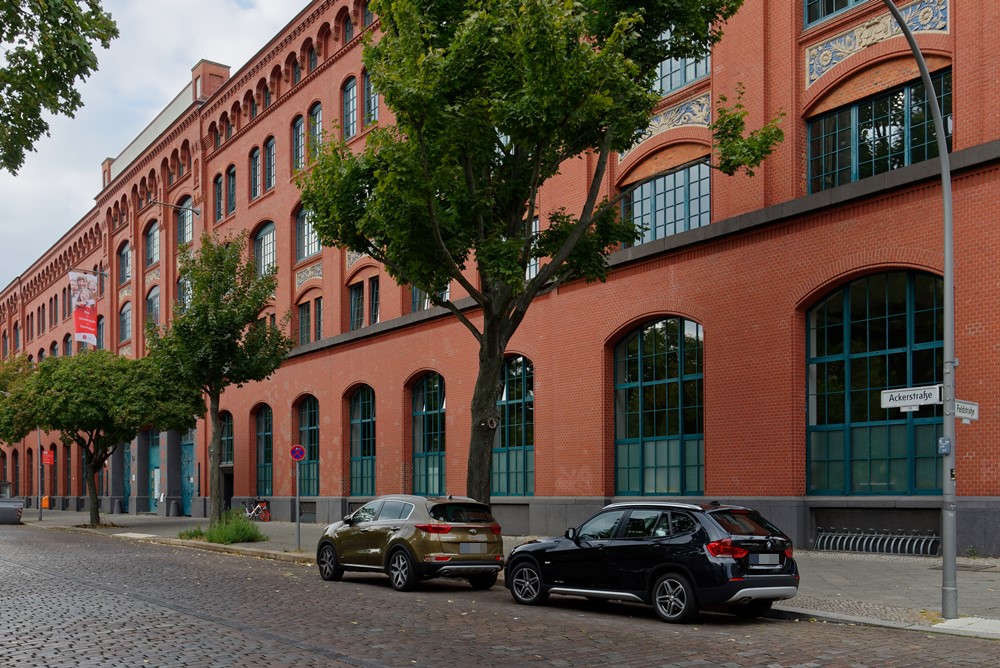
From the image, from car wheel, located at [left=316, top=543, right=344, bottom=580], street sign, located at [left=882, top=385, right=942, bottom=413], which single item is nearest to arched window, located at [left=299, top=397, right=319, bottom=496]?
car wheel, located at [left=316, top=543, right=344, bottom=580]

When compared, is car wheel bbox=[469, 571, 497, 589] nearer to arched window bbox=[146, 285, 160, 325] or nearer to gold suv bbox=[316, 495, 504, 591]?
gold suv bbox=[316, 495, 504, 591]

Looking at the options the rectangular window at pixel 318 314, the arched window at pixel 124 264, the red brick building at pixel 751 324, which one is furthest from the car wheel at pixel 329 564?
the arched window at pixel 124 264

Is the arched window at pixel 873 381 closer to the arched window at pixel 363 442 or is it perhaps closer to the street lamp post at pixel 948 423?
the street lamp post at pixel 948 423

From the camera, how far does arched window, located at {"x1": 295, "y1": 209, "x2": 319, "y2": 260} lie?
37719 mm

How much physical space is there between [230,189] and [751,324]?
2993 centimetres

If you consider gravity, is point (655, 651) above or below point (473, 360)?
below

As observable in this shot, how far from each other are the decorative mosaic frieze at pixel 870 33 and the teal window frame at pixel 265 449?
26896 mm

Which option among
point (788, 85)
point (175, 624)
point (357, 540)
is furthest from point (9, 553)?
point (788, 85)

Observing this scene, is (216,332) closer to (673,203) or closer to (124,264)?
(673,203)

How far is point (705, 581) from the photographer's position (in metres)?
11.3

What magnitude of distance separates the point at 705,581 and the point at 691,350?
36.6 feet

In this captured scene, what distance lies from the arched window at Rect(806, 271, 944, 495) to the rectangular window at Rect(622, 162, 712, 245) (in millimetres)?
3711

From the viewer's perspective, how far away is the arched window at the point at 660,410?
71.6ft

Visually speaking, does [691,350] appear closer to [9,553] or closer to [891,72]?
[891,72]
